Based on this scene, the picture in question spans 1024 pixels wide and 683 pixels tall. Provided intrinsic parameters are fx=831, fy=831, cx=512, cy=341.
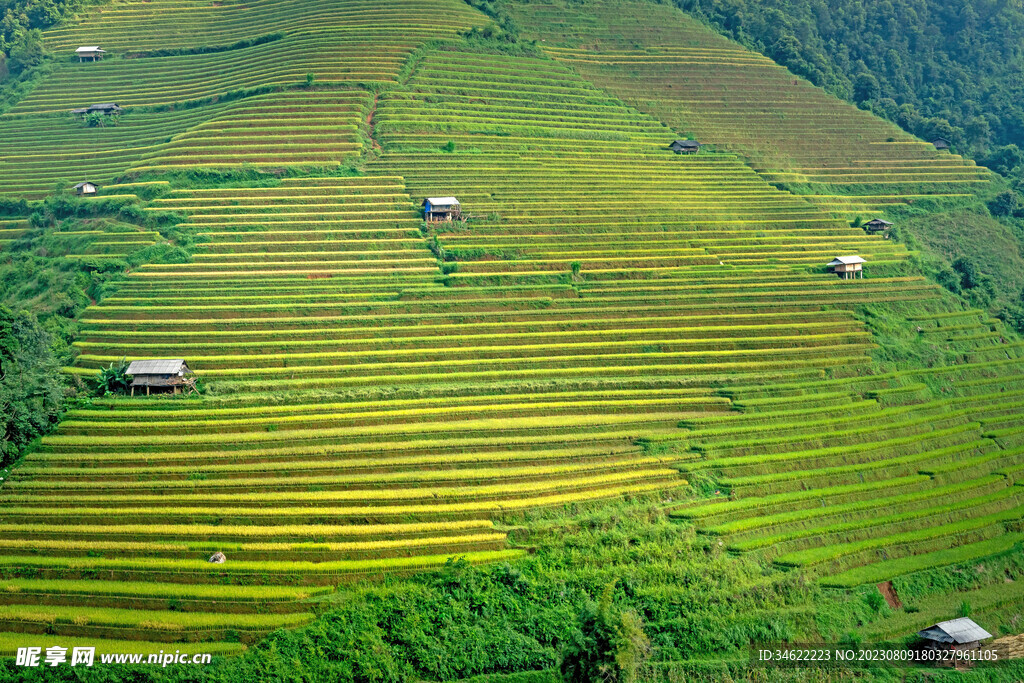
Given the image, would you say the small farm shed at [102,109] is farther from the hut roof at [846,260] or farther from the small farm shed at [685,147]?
the hut roof at [846,260]

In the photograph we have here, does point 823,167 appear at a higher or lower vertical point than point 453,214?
higher

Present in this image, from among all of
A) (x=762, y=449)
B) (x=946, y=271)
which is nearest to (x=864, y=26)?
(x=946, y=271)

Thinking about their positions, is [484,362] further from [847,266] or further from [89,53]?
[89,53]

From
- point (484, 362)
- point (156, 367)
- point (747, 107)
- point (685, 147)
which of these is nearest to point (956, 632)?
point (484, 362)

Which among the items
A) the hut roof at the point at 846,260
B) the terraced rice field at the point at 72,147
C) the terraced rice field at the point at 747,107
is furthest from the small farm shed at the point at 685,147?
the terraced rice field at the point at 72,147

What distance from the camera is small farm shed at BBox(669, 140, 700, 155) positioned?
184 feet

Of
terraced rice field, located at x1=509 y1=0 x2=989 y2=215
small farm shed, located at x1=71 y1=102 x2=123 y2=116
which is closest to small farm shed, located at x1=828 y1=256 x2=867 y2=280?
terraced rice field, located at x1=509 y1=0 x2=989 y2=215

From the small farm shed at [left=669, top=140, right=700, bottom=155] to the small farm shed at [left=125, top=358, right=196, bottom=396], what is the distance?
120 ft

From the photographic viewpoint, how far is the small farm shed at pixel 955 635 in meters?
24.9

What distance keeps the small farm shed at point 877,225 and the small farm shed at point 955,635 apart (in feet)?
98.8

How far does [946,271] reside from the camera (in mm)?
46312

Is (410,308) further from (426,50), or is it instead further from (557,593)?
(426,50)

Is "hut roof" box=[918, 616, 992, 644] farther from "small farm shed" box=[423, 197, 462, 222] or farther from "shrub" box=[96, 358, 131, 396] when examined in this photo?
"shrub" box=[96, 358, 131, 396]

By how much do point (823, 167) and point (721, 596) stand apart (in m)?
39.5
